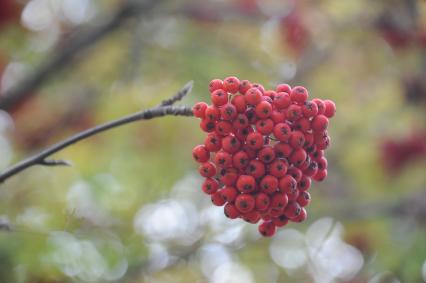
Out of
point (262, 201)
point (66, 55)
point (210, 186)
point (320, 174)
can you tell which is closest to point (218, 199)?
point (210, 186)

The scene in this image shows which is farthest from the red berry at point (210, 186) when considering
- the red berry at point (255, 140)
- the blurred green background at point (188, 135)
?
the blurred green background at point (188, 135)

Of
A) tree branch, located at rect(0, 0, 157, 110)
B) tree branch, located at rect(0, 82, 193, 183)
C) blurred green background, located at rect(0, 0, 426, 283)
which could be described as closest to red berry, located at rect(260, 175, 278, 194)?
tree branch, located at rect(0, 82, 193, 183)

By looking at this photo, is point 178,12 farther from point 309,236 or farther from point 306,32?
point 309,236

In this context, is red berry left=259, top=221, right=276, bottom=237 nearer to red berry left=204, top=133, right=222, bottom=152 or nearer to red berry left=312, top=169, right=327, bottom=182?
red berry left=312, top=169, right=327, bottom=182

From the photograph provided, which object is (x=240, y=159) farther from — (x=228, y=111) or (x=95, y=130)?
(x=95, y=130)

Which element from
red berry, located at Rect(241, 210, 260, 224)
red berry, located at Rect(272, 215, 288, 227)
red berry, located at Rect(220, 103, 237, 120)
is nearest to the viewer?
red berry, located at Rect(220, 103, 237, 120)
